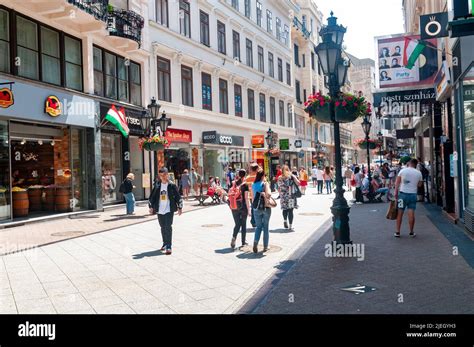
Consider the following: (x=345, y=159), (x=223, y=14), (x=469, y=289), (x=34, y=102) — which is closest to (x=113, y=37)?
(x=34, y=102)

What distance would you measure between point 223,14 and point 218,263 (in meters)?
24.8

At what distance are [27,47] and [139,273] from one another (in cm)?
1116

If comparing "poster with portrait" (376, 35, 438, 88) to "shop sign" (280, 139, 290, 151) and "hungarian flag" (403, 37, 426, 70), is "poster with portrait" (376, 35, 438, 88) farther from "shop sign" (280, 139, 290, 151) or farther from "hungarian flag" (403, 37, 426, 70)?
"shop sign" (280, 139, 290, 151)

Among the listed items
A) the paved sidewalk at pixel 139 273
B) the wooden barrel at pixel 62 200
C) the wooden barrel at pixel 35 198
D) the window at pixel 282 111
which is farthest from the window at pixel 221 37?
the paved sidewalk at pixel 139 273

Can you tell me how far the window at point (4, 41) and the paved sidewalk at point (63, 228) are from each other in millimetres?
5108

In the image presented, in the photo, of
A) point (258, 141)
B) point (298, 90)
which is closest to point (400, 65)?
point (258, 141)

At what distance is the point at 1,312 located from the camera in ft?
18.3

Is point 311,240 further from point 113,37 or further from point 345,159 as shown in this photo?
point 345,159

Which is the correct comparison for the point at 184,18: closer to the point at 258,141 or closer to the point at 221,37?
the point at 221,37

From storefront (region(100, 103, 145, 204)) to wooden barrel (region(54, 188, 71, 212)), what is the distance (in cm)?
A: 226

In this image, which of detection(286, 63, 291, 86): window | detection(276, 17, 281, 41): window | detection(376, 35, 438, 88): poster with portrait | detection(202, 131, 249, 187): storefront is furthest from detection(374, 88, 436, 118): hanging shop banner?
detection(286, 63, 291, 86): window

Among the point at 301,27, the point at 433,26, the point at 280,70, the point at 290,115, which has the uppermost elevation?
the point at 301,27

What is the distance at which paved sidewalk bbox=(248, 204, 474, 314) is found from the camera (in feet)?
17.5

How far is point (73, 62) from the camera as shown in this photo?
1747 centimetres
